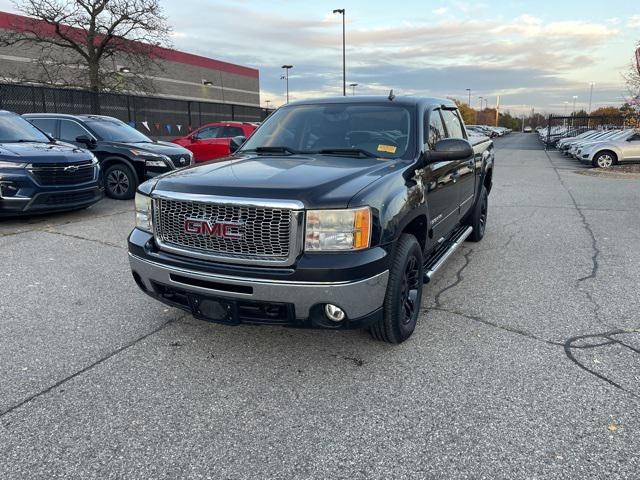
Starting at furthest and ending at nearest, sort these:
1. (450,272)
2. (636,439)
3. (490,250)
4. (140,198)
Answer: (490,250)
(450,272)
(140,198)
(636,439)

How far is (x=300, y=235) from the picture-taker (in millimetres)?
2953

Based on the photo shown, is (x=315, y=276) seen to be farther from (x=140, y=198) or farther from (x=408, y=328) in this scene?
(x=140, y=198)

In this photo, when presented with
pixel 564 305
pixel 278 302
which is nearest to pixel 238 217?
pixel 278 302

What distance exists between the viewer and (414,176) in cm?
377

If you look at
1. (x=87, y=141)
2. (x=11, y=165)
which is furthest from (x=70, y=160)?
(x=87, y=141)

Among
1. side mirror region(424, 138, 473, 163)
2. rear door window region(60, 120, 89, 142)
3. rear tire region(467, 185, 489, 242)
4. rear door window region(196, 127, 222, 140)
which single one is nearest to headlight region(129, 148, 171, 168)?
rear door window region(60, 120, 89, 142)

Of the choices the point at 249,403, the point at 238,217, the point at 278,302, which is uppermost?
the point at 238,217

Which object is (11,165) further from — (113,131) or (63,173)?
(113,131)

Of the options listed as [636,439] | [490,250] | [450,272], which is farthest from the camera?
[490,250]

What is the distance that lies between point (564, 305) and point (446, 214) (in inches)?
51.9

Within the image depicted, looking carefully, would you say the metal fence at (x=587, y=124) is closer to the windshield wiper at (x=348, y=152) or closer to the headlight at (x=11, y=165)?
the windshield wiper at (x=348, y=152)

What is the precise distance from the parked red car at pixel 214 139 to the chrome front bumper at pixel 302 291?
12990 millimetres

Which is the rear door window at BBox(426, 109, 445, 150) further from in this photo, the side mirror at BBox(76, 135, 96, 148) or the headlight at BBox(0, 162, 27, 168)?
the side mirror at BBox(76, 135, 96, 148)

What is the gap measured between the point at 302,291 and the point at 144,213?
1.41 metres
